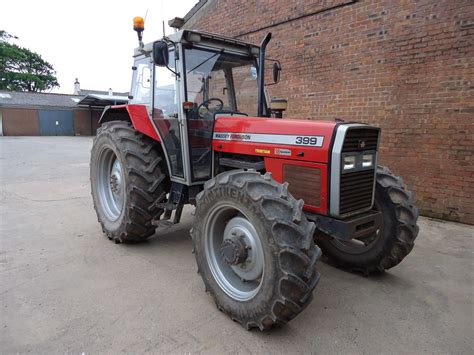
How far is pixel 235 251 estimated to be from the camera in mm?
2592

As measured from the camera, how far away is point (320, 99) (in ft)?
21.6

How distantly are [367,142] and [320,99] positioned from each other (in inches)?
156

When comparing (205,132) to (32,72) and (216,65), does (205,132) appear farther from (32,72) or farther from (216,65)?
(32,72)

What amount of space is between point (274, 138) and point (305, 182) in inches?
18.6

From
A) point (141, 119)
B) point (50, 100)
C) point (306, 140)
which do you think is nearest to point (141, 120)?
point (141, 119)

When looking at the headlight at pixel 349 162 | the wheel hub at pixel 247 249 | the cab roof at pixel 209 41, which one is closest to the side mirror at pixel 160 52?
the cab roof at pixel 209 41

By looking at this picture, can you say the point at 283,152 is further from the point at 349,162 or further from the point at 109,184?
the point at 109,184

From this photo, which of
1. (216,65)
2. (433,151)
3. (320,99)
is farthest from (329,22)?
(216,65)

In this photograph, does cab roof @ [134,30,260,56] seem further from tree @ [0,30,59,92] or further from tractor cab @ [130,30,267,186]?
tree @ [0,30,59,92]

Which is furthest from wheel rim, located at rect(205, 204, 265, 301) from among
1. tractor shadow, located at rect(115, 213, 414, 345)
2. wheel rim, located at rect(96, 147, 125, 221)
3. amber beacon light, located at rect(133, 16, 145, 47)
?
amber beacon light, located at rect(133, 16, 145, 47)

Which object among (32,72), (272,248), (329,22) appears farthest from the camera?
(32,72)

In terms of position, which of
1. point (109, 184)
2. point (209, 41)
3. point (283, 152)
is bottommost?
A: point (109, 184)

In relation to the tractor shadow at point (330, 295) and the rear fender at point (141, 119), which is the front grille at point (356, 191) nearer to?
the tractor shadow at point (330, 295)

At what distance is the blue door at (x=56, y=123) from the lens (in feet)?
104
